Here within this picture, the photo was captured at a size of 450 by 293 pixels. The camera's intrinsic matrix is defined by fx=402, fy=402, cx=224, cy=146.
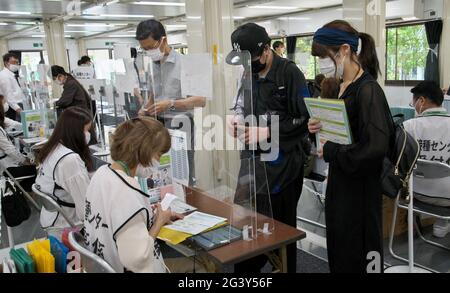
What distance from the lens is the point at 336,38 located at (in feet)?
4.97

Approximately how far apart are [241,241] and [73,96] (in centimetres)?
411

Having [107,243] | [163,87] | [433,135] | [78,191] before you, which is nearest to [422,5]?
[433,135]

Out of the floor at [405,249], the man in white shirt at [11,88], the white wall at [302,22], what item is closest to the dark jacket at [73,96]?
the man in white shirt at [11,88]

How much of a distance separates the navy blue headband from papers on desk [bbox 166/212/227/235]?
2.72 feet

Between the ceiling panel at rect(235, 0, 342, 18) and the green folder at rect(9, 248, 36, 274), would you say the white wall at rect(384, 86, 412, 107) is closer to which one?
the ceiling panel at rect(235, 0, 342, 18)

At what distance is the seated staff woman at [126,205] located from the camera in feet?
4.31

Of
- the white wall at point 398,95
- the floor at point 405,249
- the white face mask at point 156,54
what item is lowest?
the floor at point 405,249

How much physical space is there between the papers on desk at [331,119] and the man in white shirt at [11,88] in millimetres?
5778

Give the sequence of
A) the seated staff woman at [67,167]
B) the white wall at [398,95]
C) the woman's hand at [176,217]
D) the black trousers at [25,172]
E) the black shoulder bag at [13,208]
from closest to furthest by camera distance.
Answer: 1. the woman's hand at [176,217]
2. the seated staff woman at [67,167]
3. the black shoulder bag at [13,208]
4. the black trousers at [25,172]
5. the white wall at [398,95]

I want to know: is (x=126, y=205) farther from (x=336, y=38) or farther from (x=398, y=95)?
(x=398, y=95)

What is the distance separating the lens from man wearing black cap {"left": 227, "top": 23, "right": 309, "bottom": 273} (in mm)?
1813

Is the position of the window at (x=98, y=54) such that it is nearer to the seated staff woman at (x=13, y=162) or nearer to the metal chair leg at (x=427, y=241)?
the seated staff woman at (x=13, y=162)

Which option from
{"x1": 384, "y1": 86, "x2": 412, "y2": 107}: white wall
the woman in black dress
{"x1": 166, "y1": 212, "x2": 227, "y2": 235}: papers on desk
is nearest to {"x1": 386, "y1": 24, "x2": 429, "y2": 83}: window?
{"x1": 384, "y1": 86, "x2": 412, "y2": 107}: white wall

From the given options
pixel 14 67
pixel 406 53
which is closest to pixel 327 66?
pixel 14 67
